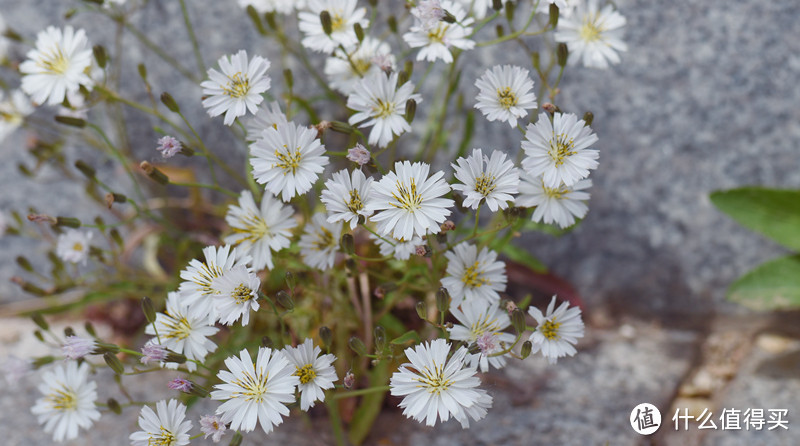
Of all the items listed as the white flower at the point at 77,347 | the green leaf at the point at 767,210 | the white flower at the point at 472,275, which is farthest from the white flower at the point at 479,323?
the green leaf at the point at 767,210

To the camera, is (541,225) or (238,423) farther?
(541,225)

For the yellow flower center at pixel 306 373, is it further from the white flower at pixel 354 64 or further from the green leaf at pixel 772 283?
the green leaf at pixel 772 283

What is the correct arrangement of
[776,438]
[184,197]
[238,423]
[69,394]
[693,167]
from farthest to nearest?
[184,197] < [693,167] < [776,438] < [69,394] < [238,423]

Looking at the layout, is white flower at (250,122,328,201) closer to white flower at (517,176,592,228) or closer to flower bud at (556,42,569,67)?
white flower at (517,176,592,228)

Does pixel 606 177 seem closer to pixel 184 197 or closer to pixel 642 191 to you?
pixel 642 191

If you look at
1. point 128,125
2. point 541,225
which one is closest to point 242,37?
point 128,125

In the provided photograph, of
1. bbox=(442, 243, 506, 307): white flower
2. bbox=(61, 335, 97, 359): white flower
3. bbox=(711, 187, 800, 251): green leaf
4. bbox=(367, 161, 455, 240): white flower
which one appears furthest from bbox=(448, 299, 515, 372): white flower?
bbox=(711, 187, 800, 251): green leaf
